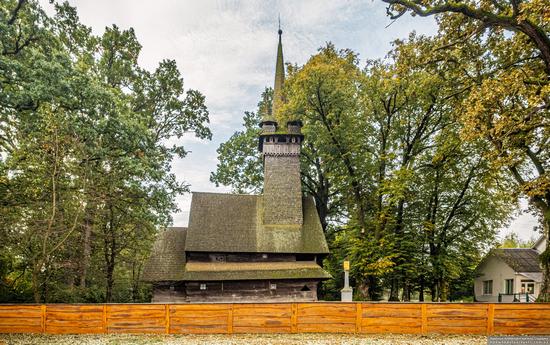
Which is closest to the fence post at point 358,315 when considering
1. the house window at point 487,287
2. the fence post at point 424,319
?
the fence post at point 424,319

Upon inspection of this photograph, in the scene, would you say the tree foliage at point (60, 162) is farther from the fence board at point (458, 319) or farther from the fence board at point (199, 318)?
the fence board at point (458, 319)

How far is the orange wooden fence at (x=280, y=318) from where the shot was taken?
1184cm

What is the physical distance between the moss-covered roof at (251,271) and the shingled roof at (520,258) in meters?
16.9

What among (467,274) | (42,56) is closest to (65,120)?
(42,56)

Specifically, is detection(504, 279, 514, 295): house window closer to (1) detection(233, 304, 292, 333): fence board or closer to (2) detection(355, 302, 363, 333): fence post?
(2) detection(355, 302, 363, 333): fence post

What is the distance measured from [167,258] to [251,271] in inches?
219

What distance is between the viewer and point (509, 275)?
88.7 feet

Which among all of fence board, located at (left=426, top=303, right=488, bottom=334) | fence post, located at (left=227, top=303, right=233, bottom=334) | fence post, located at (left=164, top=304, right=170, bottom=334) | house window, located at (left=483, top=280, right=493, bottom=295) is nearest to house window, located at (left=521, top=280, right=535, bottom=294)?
house window, located at (left=483, top=280, right=493, bottom=295)

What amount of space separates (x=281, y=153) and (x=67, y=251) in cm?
1475

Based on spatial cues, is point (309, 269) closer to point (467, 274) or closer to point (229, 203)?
point (229, 203)

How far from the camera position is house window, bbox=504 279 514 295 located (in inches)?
1058

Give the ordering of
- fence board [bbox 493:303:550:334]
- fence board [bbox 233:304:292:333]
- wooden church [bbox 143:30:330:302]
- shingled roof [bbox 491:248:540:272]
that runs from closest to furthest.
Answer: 1. fence board [bbox 493:303:550:334]
2. fence board [bbox 233:304:292:333]
3. wooden church [bbox 143:30:330:302]
4. shingled roof [bbox 491:248:540:272]

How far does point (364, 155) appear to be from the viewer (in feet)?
76.3

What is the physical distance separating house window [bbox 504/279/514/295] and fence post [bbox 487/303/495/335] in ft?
62.5
